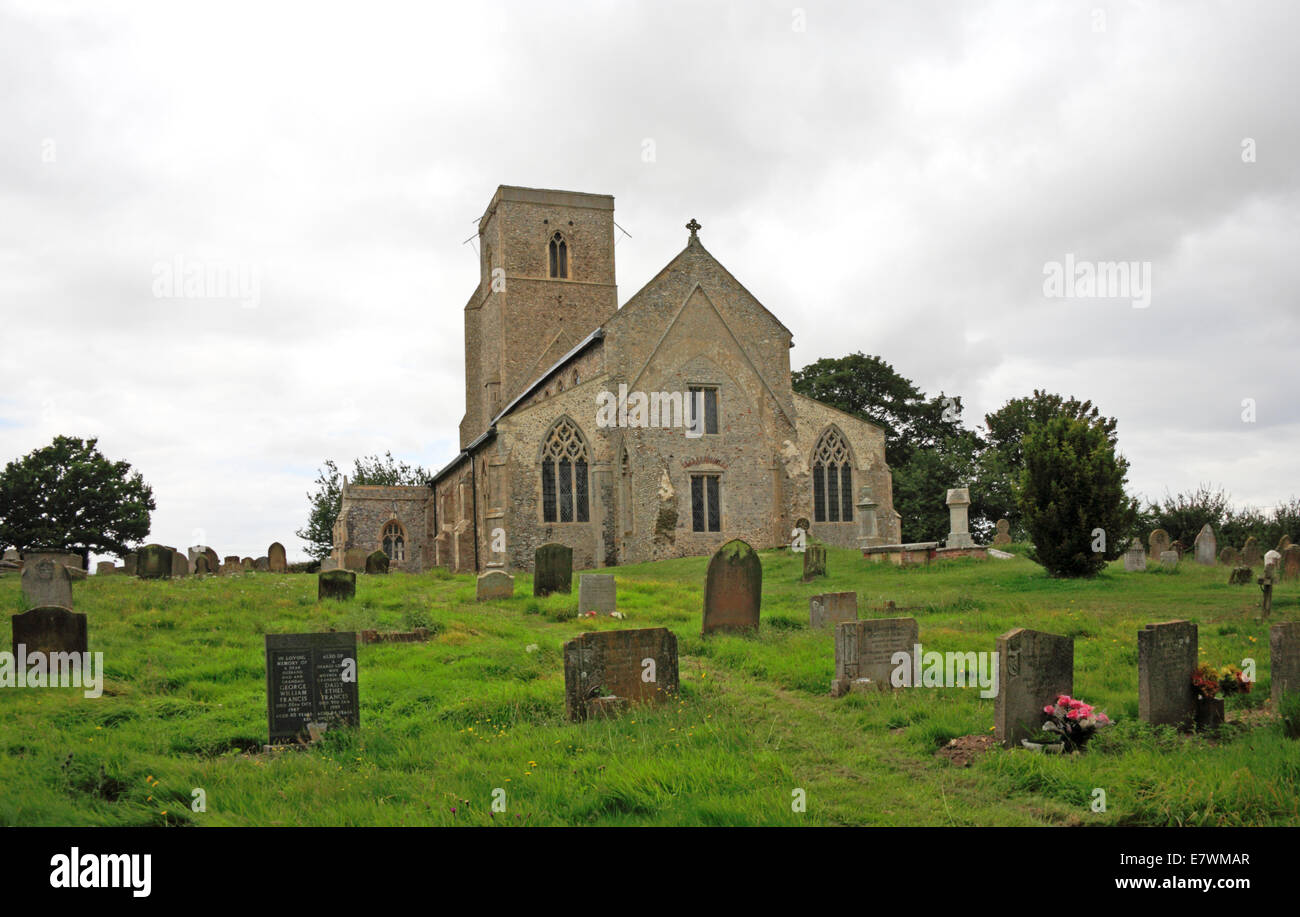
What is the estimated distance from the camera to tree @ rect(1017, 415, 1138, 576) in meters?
18.7

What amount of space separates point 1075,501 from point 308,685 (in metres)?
15.5

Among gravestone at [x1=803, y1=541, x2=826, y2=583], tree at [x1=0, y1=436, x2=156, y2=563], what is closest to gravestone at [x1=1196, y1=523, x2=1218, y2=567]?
gravestone at [x1=803, y1=541, x2=826, y2=583]

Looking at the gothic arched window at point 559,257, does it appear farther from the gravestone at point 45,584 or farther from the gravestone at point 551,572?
the gravestone at point 45,584

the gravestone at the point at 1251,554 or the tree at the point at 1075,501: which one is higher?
the tree at the point at 1075,501

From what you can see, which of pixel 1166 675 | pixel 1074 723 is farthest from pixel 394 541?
pixel 1074 723

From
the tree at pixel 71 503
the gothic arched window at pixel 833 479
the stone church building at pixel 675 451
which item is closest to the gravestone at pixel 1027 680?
the stone church building at pixel 675 451

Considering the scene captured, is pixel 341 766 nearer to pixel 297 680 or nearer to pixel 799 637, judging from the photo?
pixel 297 680

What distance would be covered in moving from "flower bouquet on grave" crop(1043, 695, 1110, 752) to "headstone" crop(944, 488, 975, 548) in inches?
640

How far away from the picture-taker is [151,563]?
23.2 metres

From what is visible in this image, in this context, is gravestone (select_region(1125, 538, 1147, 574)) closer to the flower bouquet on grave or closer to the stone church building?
the stone church building

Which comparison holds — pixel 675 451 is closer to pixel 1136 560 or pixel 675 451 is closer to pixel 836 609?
pixel 1136 560

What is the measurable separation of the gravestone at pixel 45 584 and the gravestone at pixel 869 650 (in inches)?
471

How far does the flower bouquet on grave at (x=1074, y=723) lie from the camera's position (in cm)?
714
